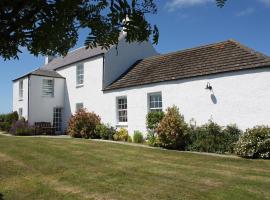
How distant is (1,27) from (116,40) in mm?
731

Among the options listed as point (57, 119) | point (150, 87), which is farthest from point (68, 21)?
point (57, 119)

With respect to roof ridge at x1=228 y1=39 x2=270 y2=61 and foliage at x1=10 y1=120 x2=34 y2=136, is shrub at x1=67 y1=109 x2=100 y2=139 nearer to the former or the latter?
foliage at x1=10 y1=120 x2=34 y2=136

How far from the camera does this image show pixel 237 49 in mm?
16875

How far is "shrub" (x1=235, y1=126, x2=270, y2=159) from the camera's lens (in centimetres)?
1298

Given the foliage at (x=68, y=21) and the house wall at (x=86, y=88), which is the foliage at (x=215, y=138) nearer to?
the house wall at (x=86, y=88)

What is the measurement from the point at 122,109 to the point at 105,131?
1895 millimetres

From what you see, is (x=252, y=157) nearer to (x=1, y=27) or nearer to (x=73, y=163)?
(x=73, y=163)

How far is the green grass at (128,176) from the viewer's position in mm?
7602

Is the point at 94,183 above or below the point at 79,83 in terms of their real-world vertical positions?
below

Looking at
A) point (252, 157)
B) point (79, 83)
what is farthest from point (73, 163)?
point (79, 83)

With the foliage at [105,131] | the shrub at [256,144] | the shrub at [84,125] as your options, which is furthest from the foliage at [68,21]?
the shrub at [84,125]

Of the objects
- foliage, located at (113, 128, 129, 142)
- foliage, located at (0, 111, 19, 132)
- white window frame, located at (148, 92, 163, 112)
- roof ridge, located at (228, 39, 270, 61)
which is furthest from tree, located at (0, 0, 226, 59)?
foliage, located at (0, 111, 19, 132)

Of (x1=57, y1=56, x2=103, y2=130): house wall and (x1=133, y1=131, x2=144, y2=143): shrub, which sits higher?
(x1=57, y1=56, x2=103, y2=130): house wall

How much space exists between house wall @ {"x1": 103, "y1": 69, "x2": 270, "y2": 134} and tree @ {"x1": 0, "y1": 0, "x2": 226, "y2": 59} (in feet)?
43.3
